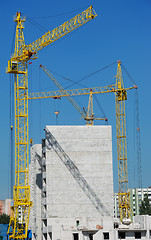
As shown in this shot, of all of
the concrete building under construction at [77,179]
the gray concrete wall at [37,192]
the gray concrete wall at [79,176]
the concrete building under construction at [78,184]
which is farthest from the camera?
the gray concrete wall at [37,192]

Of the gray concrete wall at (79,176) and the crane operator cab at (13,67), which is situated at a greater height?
the crane operator cab at (13,67)

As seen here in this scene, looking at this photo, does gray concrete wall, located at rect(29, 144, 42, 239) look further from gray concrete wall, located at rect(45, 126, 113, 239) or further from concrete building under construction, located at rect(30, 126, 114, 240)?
gray concrete wall, located at rect(45, 126, 113, 239)

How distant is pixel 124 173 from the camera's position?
152375mm

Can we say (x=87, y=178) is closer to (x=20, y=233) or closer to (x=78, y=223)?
(x=78, y=223)

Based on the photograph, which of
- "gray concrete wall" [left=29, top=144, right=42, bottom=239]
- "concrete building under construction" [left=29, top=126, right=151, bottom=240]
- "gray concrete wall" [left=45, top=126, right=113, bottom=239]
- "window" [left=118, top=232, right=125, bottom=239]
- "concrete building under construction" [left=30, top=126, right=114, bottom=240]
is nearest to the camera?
"window" [left=118, top=232, right=125, bottom=239]

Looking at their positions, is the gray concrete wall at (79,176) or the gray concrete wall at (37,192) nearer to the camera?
the gray concrete wall at (79,176)

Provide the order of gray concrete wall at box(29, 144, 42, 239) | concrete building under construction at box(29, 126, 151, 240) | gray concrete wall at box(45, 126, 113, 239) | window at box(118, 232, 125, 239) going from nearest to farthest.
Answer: window at box(118, 232, 125, 239)
concrete building under construction at box(29, 126, 151, 240)
gray concrete wall at box(45, 126, 113, 239)
gray concrete wall at box(29, 144, 42, 239)

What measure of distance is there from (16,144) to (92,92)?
165 ft

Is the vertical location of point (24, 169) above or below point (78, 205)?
above

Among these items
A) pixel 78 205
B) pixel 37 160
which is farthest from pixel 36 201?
pixel 78 205

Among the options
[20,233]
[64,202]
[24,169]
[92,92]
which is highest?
[92,92]

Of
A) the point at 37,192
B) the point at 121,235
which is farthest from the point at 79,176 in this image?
the point at 37,192

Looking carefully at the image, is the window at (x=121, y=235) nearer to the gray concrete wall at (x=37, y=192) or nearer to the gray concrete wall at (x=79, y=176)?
the gray concrete wall at (x=79, y=176)

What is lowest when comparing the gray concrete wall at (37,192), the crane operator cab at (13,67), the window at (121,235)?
the window at (121,235)
